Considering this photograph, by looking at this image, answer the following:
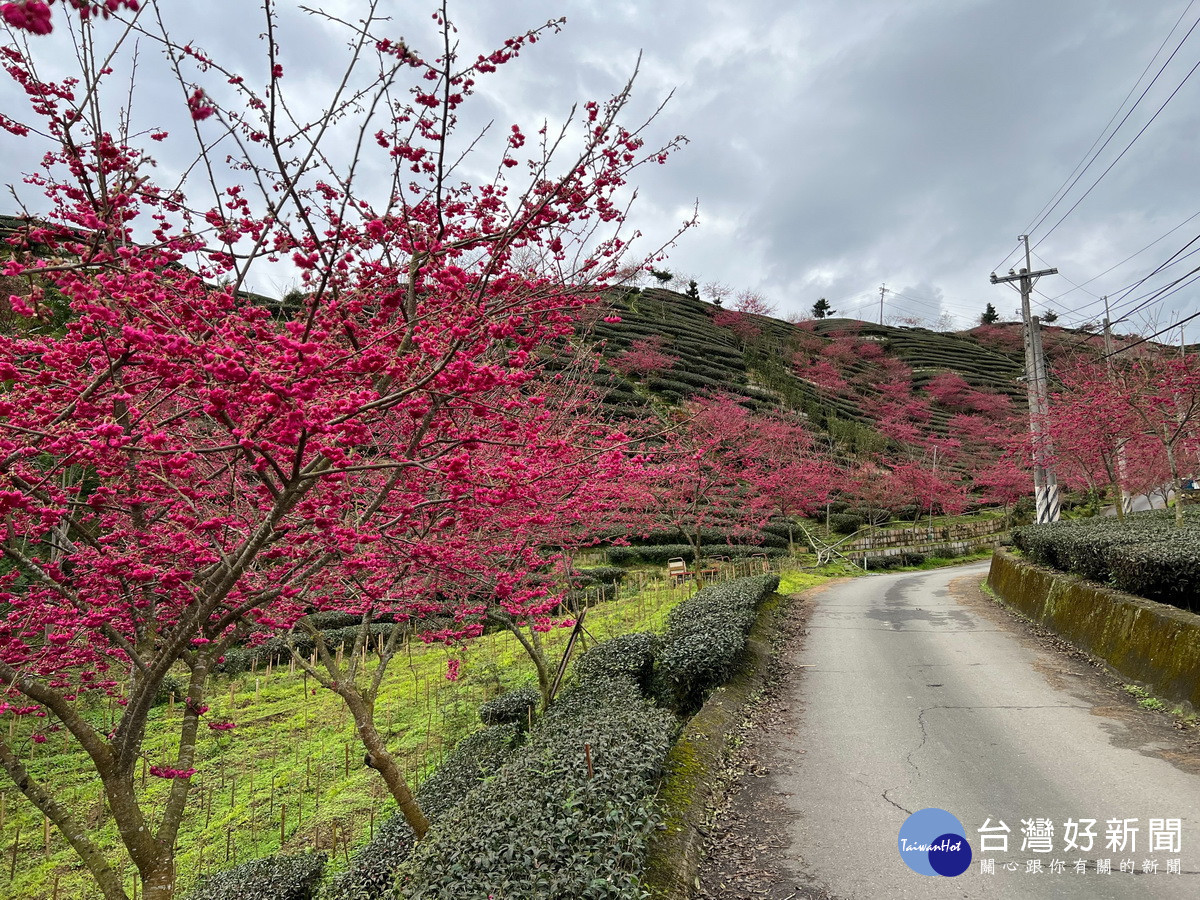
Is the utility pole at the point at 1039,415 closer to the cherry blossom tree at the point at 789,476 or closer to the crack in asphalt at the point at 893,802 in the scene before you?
the cherry blossom tree at the point at 789,476

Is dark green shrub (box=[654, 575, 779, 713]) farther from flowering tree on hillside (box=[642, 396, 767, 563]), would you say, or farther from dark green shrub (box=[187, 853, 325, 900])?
flowering tree on hillside (box=[642, 396, 767, 563])

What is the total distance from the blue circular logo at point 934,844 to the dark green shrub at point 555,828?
1.78 metres

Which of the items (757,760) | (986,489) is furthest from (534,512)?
(986,489)

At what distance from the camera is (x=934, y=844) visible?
4082 millimetres

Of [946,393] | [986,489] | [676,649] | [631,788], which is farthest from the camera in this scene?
[946,393]

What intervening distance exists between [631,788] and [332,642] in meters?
11.4

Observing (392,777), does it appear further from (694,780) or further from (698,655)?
(698,655)

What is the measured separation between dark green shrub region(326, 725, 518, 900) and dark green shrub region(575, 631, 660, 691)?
1240 millimetres

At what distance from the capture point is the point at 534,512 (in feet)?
23.2

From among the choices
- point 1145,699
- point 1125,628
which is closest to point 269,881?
point 1145,699

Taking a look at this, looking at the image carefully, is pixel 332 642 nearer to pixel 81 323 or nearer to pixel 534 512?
pixel 534 512

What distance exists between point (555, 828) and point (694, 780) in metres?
1.96

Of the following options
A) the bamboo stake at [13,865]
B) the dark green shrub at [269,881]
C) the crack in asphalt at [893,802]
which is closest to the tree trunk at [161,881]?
the dark green shrub at [269,881]

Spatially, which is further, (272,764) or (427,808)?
(272,764)
